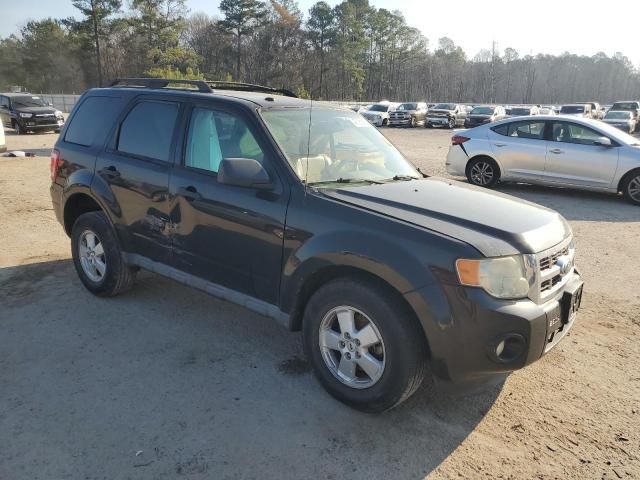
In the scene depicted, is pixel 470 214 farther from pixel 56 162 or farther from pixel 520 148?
pixel 520 148

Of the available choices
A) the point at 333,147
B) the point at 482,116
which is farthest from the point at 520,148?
the point at 482,116

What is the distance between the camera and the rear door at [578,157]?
9.70 m

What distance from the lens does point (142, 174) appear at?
162 inches

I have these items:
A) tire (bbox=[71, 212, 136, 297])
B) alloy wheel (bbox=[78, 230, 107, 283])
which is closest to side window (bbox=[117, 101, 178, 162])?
tire (bbox=[71, 212, 136, 297])

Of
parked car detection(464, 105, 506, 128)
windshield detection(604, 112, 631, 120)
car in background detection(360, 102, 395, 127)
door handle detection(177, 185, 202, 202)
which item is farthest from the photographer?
car in background detection(360, 102, 395, 127)

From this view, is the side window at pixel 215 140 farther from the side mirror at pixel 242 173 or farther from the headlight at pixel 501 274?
the headlight at pixel 501 274

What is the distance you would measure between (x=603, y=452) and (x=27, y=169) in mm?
13200

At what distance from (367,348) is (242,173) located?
1312 mm

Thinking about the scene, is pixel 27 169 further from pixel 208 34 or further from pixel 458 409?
pixel 208 34

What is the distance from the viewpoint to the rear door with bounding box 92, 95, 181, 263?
4.02 metres

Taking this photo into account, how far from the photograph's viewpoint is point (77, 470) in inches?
101

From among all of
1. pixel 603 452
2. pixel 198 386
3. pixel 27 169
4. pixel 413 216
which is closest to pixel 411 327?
pixel 413 216

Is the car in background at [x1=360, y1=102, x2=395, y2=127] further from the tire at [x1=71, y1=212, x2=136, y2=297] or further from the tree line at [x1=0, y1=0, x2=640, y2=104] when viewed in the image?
the tire at [x1=71, y1=212, x2=136, y2=297]

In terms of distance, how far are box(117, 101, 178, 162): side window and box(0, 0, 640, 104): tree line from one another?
438cm
